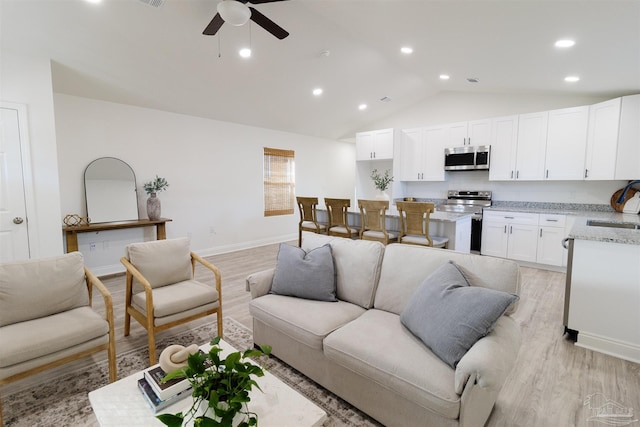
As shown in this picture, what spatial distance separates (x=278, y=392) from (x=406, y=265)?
1.17m

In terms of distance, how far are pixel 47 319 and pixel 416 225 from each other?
3502mm

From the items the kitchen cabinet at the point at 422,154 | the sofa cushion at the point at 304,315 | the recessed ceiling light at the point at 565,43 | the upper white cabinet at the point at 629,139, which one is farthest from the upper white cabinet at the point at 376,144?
the sofa cushion at the point at 304,315

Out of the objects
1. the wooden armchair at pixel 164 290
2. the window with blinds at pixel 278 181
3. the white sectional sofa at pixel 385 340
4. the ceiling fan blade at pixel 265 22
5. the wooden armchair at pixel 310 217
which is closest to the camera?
the white sectional sofa at pixel 385 340

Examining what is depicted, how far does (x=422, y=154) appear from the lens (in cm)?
611

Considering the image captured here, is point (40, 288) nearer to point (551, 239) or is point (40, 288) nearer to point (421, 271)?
point (421, 271)

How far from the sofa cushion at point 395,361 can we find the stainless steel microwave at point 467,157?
4536 millimetres

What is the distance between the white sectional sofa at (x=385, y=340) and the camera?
1328 millimetres

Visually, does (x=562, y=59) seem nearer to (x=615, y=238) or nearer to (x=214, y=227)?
(x=615, y=238)

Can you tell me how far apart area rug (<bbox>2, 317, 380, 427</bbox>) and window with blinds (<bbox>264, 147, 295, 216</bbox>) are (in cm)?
449

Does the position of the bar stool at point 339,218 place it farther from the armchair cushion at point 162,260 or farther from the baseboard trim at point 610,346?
the baseboard trim at point 610,346

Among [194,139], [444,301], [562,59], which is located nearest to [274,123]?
[194,139]

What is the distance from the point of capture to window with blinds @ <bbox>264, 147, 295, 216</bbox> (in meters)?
6.55

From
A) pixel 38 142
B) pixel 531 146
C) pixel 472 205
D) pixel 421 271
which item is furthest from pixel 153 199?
pixel 531 146

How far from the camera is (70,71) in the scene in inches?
138
